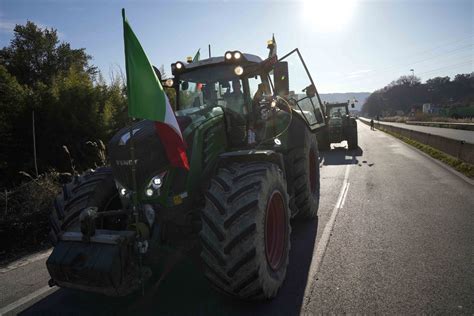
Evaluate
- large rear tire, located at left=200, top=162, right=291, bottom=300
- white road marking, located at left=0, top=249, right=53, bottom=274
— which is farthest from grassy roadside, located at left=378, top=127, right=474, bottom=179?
white road marking, located at left=0, top=249, right=53, bottom=274

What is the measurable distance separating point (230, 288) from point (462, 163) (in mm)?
11098

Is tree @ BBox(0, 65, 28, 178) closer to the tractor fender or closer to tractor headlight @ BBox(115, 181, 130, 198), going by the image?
tractor headlight @ BBox(115, 181, 130, 198)

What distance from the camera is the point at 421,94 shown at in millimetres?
124812

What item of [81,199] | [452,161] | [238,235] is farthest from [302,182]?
[452,161]

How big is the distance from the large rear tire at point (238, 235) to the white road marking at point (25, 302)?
191 centimetres

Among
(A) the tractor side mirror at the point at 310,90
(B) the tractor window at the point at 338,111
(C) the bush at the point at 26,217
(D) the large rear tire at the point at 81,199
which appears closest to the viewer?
(D) the large rear tire at the point at 81,199

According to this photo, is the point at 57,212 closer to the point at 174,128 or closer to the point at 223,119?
the point at 174,128

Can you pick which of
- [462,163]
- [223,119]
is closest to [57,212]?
[223,119]

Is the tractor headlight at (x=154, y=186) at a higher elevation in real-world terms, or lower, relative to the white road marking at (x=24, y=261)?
higher

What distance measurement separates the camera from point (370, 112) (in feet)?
501

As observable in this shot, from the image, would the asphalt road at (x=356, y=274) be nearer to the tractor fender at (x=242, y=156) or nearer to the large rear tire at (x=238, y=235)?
the large rear tire at (x=238, y=235)

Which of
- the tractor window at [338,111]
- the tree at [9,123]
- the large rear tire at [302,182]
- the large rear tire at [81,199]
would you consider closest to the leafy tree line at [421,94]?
the tractor window at [338,111]

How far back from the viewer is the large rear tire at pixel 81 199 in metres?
3.95

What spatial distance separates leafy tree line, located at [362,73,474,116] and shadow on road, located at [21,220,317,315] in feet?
361
